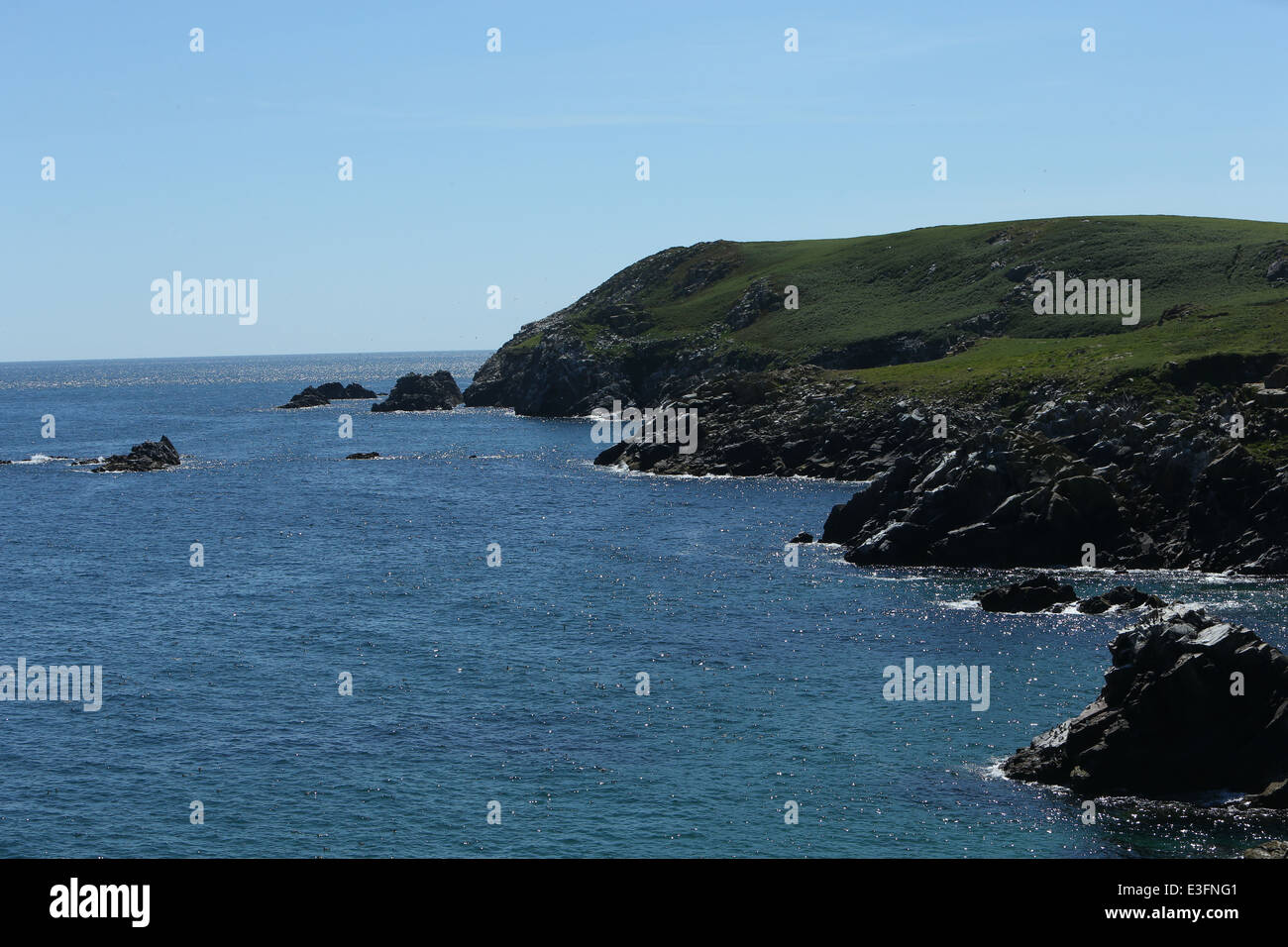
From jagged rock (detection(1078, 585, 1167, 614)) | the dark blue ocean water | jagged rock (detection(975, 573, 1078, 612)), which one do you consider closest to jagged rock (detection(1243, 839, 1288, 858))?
the dark blue ocean water

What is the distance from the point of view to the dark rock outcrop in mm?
49375

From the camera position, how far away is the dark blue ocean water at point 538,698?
4781 cm

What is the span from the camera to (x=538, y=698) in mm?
65562

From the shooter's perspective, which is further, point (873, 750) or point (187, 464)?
point (187, 464)

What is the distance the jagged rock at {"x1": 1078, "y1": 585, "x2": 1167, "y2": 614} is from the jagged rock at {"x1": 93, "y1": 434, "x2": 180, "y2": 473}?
13759 cm

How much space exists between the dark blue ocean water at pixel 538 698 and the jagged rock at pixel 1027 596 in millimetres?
2840

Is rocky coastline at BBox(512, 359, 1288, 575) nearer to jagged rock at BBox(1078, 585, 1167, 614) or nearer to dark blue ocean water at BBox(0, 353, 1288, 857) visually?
dark blue ocean water at BBox(0, 353, 1288, 857)

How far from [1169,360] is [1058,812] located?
3418 inches

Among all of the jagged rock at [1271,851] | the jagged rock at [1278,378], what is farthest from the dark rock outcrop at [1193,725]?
the jagged rock at [1278,378]

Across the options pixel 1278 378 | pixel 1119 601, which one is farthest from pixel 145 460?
pixel 1278 378

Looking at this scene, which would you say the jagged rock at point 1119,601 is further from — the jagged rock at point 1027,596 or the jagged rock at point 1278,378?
the jagged rock at point 1278,378

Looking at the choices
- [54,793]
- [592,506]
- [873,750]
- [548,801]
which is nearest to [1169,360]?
[592,506]
